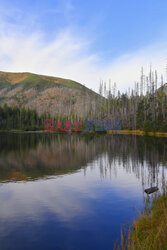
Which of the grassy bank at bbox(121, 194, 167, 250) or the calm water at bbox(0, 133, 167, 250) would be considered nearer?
the grassy bank at bbox(121, 194, 167, 250)

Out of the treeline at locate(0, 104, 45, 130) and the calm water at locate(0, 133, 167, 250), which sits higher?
the treeline at locate(0, 104, 45, 130)

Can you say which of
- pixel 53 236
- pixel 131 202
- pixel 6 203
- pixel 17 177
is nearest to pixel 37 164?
pixel 17 177

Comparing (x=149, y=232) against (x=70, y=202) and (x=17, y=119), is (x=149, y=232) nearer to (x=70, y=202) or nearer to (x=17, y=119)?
(x=70, y=202)

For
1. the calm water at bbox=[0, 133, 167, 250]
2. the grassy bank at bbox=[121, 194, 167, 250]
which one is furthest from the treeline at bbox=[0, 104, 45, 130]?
the grassy bank at bbox=[121, 194, 167, 250]

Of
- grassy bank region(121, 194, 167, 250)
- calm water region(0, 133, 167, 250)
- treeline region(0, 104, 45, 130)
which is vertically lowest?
calm water region(0, 133, 167, 250)

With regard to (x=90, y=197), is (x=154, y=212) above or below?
above

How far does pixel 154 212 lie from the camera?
9.25 m

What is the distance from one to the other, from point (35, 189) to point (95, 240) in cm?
822

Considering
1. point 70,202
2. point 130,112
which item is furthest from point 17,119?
point 70,202

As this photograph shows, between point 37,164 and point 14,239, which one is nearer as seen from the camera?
point 14,239

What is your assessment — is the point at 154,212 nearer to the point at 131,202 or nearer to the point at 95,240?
the point at 95,240

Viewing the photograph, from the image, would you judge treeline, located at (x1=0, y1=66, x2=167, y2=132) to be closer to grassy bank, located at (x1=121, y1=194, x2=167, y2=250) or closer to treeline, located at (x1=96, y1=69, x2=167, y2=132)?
treeline, located at (x1=96, y1=69, x2=167, y2=132)

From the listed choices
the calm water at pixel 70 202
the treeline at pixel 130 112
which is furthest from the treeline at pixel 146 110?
the calm water at pixel 70 202

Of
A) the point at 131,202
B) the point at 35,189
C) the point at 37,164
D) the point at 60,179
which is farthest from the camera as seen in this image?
the point at 37,164
